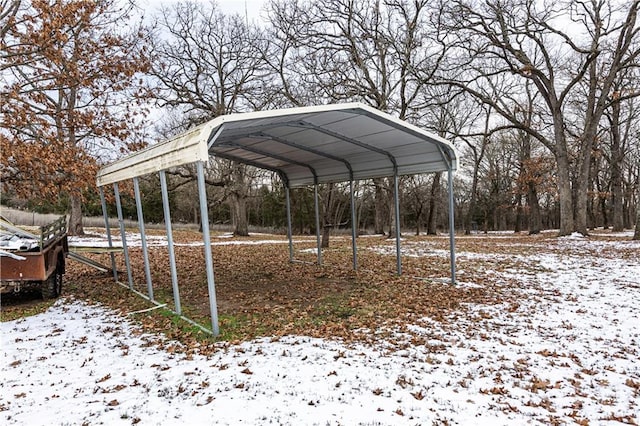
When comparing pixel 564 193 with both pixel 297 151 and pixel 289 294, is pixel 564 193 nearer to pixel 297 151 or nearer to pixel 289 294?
pixel 297 151

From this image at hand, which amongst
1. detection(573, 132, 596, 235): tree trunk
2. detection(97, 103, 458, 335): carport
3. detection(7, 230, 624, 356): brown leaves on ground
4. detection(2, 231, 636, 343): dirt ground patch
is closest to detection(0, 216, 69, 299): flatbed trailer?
detection(2, 231, 636, 343): dirt ground patch

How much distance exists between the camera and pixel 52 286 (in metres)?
7.31

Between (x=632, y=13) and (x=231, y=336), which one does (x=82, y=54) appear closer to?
(x=231, y=336)

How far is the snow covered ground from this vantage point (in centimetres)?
316

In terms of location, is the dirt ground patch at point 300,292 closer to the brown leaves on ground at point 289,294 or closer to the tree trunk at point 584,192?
the brown leaves on ground at point 289,294

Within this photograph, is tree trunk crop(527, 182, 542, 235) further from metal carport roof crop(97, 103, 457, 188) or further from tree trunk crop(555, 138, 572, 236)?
metal carport roof crop(97, 103, 457, 188)

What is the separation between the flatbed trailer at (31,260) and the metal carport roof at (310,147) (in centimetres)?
156

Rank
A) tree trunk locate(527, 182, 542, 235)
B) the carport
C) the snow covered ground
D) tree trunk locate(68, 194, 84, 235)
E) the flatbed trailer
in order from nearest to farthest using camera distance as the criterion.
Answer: the snow covered ground, the carport, the flatbed trailer, tree trunk locate(68, 194, 84, 235), tree trunk locate(527, 182, 542, 235)

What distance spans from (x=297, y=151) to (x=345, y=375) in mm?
6204

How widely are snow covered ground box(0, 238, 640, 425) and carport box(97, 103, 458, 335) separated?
117 cm

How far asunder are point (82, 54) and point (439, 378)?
27.8ft

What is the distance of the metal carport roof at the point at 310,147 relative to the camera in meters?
5.20

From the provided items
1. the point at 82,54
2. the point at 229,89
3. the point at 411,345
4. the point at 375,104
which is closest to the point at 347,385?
the point at 411,345

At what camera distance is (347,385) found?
3.62m
